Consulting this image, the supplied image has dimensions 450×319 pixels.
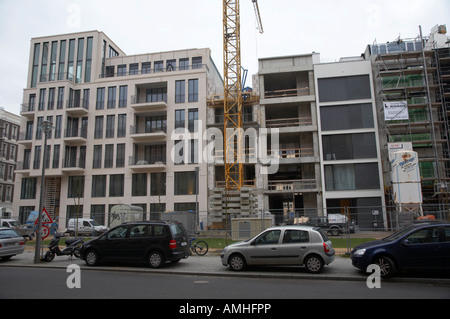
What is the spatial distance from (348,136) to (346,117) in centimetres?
206

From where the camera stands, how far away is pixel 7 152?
56.9 metres

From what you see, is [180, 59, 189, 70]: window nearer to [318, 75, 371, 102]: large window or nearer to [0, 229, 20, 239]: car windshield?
[318, 75, 371, 102]: large window

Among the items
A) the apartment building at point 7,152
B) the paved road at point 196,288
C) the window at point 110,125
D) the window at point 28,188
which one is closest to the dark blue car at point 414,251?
the paved road at point 196,288

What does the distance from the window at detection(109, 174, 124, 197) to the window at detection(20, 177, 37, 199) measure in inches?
402

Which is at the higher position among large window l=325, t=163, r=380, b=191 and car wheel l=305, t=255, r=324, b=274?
large window l=325, t=163, r=380, b=191

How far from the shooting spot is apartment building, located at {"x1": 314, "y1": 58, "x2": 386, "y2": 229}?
108 feet

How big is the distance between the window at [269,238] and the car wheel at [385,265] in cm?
300

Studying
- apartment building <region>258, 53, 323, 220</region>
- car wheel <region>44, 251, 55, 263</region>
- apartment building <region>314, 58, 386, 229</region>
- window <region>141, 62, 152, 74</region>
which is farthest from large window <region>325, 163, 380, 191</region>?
car wheel <region>44, 251, 55, 263</region>

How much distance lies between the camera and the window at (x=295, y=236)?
10445mm

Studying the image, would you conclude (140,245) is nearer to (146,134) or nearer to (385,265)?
(385,265)

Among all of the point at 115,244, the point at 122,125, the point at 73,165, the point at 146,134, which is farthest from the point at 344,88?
the point at 73,165

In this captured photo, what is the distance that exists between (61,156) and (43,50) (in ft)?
53.7

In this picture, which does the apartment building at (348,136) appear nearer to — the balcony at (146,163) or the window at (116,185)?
the balcony at (146,163)

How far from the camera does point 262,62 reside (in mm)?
36812
